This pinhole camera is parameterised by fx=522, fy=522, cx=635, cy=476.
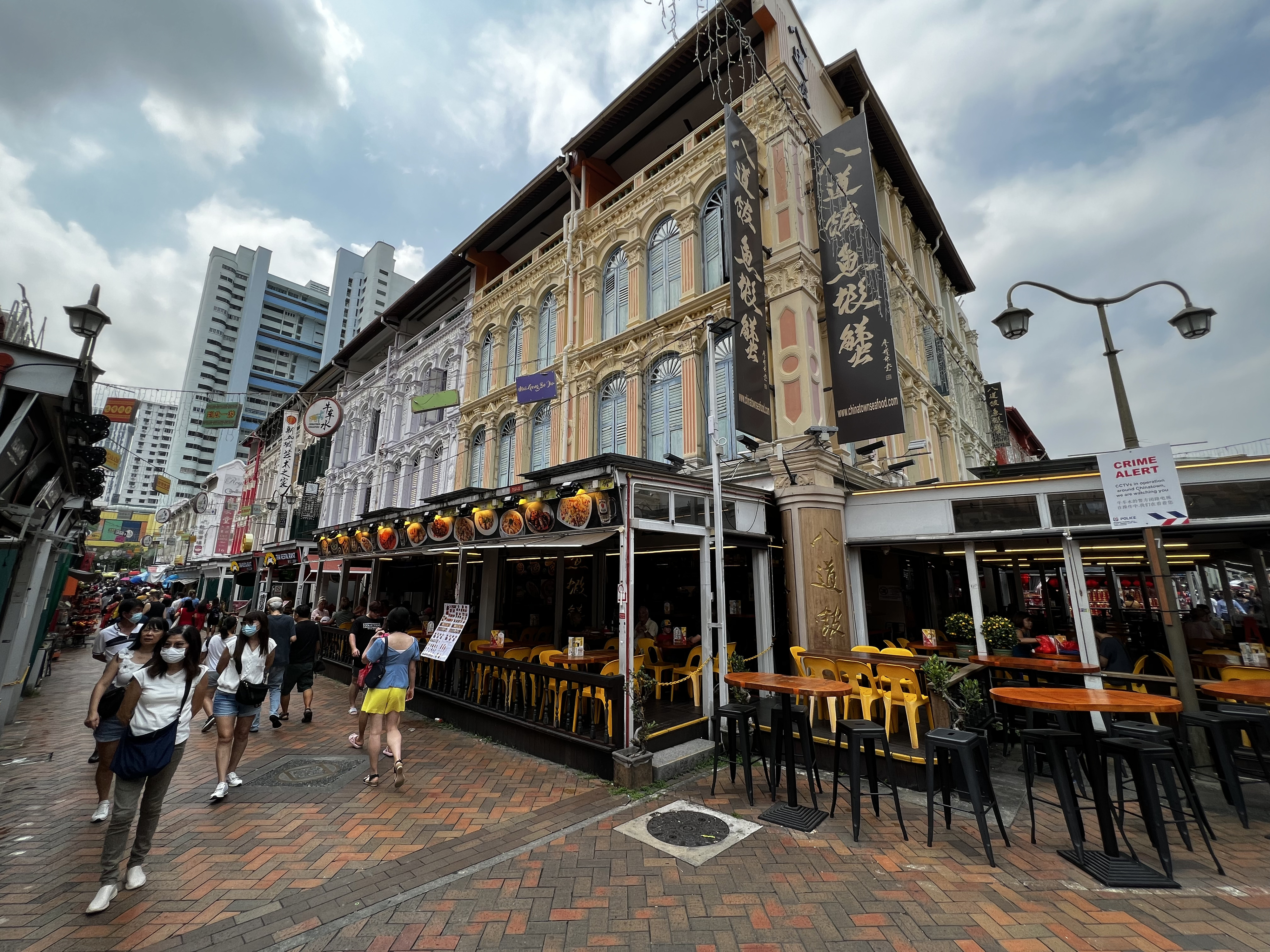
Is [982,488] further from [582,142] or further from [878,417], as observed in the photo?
[582,142]

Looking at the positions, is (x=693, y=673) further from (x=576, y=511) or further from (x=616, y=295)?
(x=616, y=295)

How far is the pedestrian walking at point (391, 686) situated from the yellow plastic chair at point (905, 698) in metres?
5.84

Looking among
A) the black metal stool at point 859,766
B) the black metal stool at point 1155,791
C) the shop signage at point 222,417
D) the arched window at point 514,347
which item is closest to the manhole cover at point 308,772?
the black metal stool at point 859,766

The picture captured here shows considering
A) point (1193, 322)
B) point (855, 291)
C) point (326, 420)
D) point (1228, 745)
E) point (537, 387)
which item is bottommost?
point (1228, 745)

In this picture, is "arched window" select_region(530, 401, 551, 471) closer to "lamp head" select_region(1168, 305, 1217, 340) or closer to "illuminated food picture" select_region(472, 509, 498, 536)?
"illuminated food picture" select_region(472, 509, 498, 536)

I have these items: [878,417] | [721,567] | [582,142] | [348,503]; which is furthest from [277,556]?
[878,417]

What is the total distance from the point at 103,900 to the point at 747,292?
10716 mm

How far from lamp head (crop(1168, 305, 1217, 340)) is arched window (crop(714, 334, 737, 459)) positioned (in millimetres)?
6494

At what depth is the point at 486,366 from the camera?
18359mm

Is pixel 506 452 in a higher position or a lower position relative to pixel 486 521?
higher

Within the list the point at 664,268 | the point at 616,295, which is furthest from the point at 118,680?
the point at 616,295

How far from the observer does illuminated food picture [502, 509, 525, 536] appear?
8969 millimetres

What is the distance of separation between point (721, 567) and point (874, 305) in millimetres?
6572

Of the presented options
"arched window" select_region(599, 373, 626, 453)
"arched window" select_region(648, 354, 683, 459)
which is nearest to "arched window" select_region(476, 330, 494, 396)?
"arched window" select_region(599, 373, 626, 453)
